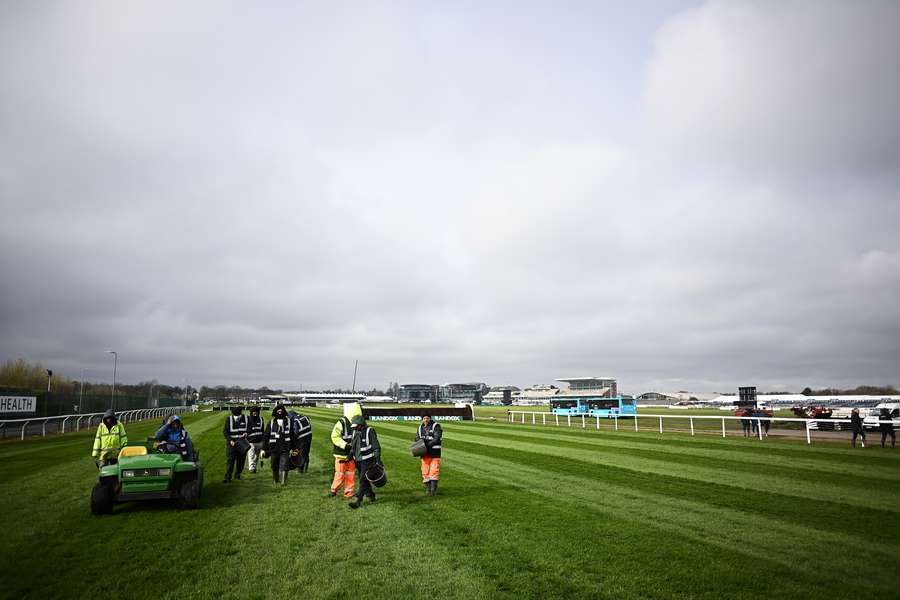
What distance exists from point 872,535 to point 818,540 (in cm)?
105

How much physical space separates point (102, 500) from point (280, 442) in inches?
176

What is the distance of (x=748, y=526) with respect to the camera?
9.27 m

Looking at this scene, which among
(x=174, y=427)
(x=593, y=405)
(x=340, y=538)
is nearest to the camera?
(x=340, y=538)

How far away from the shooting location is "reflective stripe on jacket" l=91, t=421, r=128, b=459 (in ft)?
45.6

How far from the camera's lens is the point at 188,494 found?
36.2 feet

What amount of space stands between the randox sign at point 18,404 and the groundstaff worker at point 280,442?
27912 millimetres

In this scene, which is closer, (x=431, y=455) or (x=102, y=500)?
(x=102, y=500)

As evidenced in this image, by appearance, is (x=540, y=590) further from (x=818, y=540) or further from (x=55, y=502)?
(x=55, y=502)

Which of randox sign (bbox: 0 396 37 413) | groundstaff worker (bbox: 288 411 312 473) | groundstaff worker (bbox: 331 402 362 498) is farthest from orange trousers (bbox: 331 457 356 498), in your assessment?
randox sign (bbox: 0 396 37 413)

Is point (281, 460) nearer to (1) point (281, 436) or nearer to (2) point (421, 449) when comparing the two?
(1) point (281, 436)

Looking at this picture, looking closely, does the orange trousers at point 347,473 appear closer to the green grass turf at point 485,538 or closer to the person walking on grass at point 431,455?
the green grass turf at point 485,538

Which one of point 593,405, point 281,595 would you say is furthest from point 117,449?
point 593,405

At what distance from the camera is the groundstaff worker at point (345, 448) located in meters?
11.6

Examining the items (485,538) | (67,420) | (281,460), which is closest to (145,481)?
(281,460)
